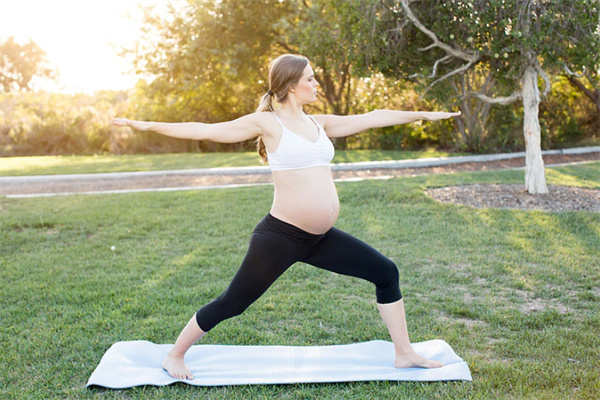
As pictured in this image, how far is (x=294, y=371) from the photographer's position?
347cm

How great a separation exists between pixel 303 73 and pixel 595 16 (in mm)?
6379

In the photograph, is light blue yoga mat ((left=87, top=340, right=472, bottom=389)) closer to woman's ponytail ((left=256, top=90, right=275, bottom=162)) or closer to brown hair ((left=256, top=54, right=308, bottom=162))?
woman's ponytail ((left=256, top=90, right=275, bottom=162))

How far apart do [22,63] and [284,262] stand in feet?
165

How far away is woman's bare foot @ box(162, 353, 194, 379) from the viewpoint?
341 centimetres

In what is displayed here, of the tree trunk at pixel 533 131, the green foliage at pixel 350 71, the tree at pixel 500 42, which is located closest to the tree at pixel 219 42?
the green foliage at pixel 350 71

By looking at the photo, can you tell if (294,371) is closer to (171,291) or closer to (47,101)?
(171,291)

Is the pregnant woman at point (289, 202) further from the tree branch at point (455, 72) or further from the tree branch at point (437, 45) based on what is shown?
the tree branch at point (455, 72)

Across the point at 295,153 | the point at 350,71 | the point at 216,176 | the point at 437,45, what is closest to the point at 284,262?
the point at 295,153

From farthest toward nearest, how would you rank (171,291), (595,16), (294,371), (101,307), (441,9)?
(441,9) < (595,16) < (171,291) < (101,307) < (294,371)

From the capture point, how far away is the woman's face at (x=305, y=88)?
3.21 m

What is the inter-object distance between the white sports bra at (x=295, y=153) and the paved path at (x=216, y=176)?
7.83 m

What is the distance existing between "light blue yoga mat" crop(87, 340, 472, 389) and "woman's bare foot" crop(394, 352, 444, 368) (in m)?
0.03

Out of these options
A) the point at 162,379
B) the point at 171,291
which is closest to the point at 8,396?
the point at 162,379

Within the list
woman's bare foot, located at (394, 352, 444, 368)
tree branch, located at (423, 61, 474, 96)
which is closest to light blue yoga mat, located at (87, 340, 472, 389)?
woman's bare foot, located at (394, 352, 444, 368)
